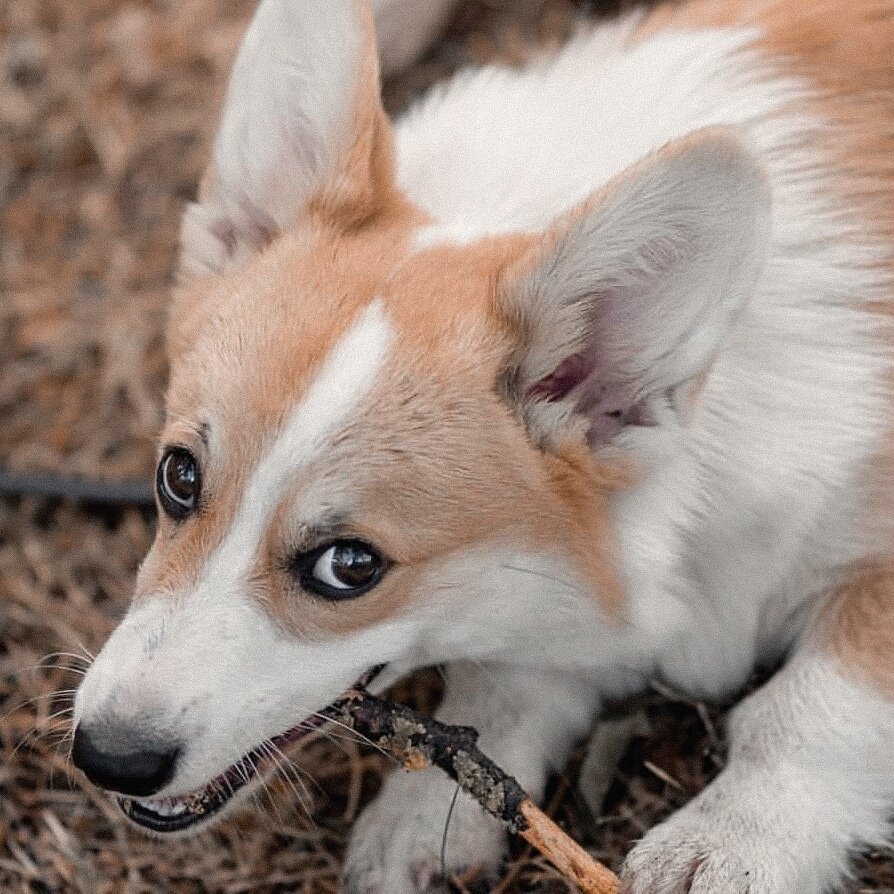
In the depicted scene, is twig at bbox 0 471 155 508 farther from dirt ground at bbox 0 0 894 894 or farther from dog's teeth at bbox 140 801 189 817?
dog's teeth at bbox 140 801 189 817

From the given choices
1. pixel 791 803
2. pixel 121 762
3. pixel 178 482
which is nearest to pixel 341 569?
pixel 178 482

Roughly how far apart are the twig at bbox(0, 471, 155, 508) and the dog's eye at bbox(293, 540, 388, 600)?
123 cm

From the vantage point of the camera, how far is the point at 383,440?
6.87ft

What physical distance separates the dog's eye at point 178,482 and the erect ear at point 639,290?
1.65 ft

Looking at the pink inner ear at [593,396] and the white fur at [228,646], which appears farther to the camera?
the pink inner ear at [593,396]

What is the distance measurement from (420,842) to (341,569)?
29.8 inches

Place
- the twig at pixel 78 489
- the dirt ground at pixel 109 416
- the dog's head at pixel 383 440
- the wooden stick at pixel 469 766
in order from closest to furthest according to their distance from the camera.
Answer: the dog's head at pixel 383 440 → the wooden stick at pixel 469 766 → the dirt ground at pixel 109 416 → the twig at pixel 78 489

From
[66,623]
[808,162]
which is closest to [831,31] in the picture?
[808,162]

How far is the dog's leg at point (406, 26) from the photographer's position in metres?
3.79

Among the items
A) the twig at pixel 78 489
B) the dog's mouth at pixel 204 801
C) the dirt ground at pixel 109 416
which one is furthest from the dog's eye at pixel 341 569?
the twig at pixel 78 489

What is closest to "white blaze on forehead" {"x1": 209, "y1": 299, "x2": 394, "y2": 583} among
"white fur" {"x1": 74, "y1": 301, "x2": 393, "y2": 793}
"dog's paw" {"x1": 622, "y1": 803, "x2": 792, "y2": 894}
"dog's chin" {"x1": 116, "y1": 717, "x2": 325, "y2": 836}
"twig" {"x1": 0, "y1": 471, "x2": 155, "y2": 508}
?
"white fur" {"x1": 74, "y1": 301, "x2": 393, "y2": 793}

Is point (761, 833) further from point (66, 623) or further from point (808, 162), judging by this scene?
point (66, 623)

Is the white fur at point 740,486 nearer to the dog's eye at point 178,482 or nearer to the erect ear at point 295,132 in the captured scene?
the erect ear at point 295,132

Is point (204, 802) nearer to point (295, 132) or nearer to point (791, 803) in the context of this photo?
point (791, 803)
